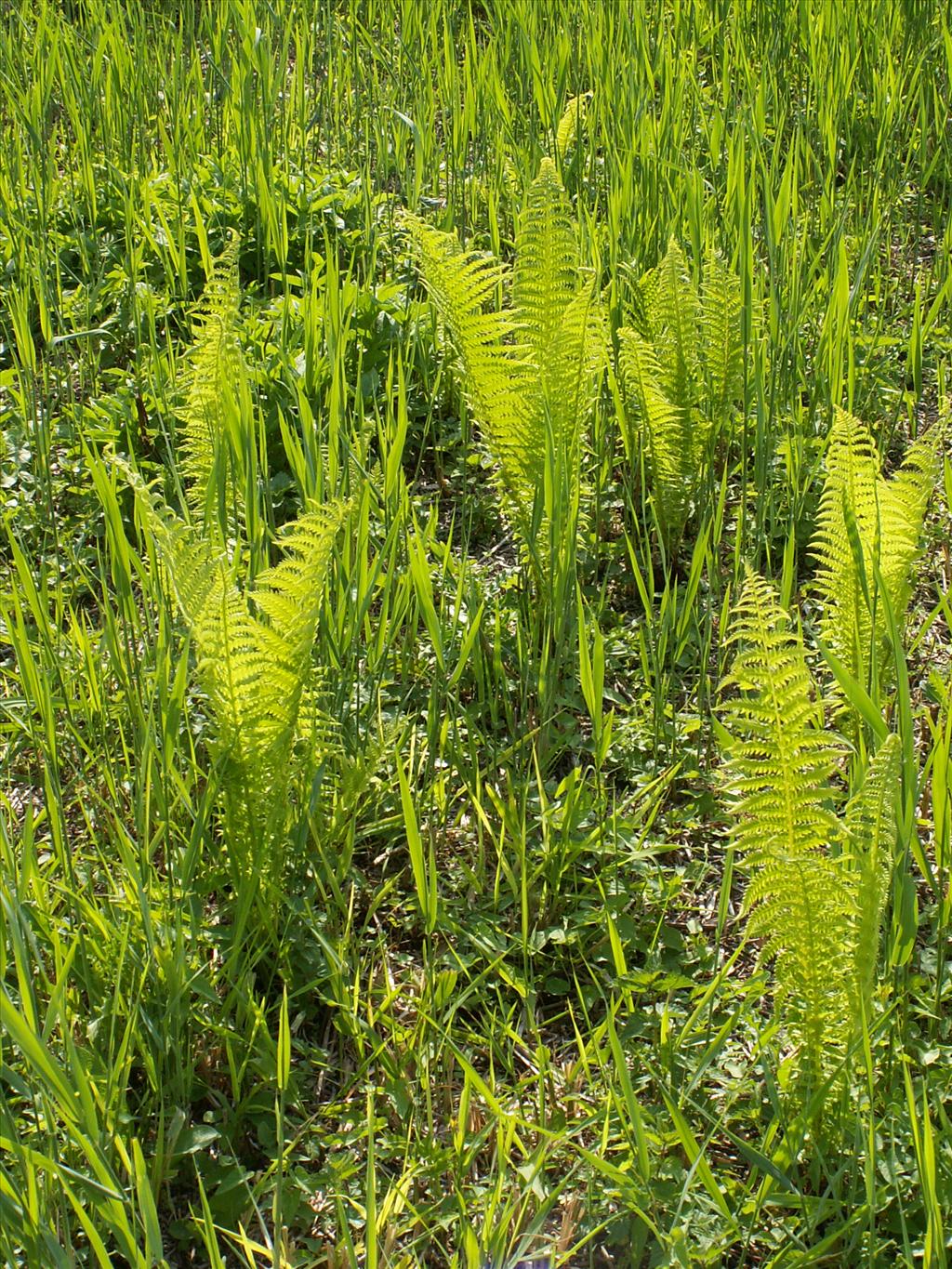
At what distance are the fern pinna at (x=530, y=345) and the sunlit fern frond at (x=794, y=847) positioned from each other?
28.6 inches

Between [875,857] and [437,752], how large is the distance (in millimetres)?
761

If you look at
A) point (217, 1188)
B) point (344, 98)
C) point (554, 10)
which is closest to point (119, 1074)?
point (217, 1188)

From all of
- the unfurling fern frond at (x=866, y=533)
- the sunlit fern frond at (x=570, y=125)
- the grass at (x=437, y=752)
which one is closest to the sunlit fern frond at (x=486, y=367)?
the grass at (x=437, y=752)

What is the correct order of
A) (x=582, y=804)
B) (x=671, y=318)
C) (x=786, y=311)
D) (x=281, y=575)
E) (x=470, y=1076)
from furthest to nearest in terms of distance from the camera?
(x=786, y=311) < (x=671, y=318) < (x=582, y=804) < (x=281, y=575) < (x=470, y=1076)

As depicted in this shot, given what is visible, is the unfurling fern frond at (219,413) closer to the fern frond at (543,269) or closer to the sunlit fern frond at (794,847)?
the fern frond at (543,269)

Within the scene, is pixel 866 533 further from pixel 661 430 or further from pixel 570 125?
pixel 570 125

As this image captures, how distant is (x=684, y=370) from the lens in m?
2.22

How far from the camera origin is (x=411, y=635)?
2.03m

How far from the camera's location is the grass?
1.34 m

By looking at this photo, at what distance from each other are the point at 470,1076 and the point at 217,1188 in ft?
1.08

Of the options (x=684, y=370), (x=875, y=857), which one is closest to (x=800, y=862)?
(x=875, y=857)

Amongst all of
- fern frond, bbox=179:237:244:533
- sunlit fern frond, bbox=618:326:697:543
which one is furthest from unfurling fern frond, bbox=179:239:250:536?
sunlit fern frond, bbox=618:326:697:543

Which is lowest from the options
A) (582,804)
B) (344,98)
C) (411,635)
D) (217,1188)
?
(217,1188)

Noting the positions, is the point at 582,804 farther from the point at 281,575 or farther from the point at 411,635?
the point at 281,575
